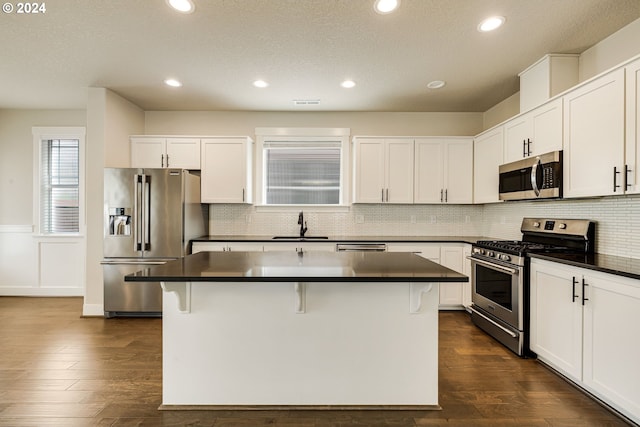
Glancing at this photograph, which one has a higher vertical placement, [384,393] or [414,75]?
[414,75]

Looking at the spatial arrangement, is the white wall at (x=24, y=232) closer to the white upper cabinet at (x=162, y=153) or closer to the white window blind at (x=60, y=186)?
the white window blind at (x=60, y=186)

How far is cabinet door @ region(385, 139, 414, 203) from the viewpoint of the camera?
4426mm

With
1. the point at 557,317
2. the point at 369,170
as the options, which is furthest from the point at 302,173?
the point at 557,317

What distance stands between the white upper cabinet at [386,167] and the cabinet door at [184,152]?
7.07 ft

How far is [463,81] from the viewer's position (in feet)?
12.0

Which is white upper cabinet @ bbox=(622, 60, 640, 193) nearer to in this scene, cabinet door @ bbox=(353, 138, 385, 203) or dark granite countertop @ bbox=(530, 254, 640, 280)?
dark granite countertop @ bbox=(530, 254, 640, 280)

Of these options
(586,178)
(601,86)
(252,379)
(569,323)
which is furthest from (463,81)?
(252,379)

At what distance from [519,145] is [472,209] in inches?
59.7

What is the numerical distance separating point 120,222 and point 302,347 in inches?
118

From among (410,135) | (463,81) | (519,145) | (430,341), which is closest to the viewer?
(430,341)

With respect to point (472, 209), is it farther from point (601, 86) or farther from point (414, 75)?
point (601, 86)

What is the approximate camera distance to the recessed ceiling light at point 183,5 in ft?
7.48

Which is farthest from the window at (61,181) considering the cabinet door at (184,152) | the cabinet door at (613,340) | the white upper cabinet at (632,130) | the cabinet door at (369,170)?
the white upper cabinet at (632,130)

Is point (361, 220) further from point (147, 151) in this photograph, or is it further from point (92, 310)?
point (92, 310)
